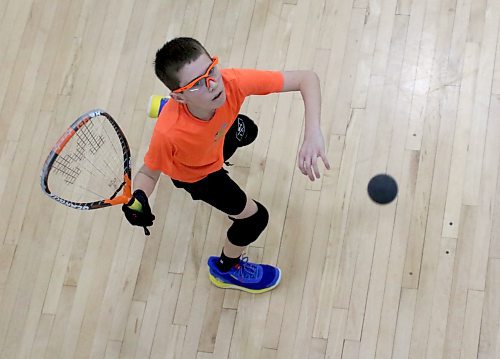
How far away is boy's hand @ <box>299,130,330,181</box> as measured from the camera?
252 centimetres

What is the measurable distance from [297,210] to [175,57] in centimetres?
109

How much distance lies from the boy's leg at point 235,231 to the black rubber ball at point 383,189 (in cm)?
48

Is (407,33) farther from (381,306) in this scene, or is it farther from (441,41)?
(381,306)

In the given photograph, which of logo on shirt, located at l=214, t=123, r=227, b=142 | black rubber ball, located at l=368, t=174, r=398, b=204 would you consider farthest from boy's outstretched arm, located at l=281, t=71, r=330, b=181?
black rubber ball, located at l=368, t=174, r=398, b=204

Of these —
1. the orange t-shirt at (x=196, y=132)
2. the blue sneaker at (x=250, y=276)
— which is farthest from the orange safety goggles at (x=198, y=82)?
the blue sneaker at (x=250, y=276)

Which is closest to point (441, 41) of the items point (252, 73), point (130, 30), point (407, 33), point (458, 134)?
point (407, 33)

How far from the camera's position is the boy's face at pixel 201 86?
2.41 m

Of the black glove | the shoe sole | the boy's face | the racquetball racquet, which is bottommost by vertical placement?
the shoe sole

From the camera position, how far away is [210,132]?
2643 millimetres

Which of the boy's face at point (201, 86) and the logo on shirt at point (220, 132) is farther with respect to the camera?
the logo on shirt at point (220, 132)

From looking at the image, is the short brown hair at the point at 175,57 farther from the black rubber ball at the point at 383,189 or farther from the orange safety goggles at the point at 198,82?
the black rubber ball at the point at 383,189

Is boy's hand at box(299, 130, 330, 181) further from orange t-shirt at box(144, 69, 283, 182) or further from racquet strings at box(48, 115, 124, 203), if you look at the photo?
racquet strings at box(48, 115, 124, 203)

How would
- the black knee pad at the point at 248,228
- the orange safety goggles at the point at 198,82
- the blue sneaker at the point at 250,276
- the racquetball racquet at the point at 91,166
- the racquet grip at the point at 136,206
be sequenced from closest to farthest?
the orange safety goggles at the point at 198,82
the racquet grip at the point at 136,206
the black knee pad at the point at 248,228
the blue sneaker at the point at 250,276
the racquetball racquet at the point at 91,166

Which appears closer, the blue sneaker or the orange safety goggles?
the orange safety goggles
